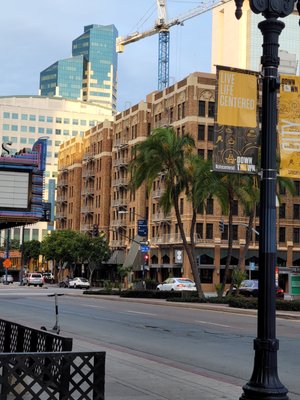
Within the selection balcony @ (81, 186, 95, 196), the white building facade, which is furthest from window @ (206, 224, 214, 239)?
the white building facade

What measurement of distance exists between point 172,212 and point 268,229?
74.0 meters

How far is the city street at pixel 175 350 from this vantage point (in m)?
10.3

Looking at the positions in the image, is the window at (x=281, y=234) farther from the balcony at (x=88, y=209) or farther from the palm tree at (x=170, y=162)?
the palm tree at (x=170, y=162)

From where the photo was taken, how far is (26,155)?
15453mm

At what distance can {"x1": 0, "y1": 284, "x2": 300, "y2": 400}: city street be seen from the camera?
10.3 m

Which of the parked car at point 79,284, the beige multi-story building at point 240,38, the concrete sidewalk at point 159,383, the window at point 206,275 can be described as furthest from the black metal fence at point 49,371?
the beige multi-story building at point 240,38

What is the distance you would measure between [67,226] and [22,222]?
104891mm

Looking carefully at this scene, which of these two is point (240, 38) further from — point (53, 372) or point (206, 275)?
point (53, 372)

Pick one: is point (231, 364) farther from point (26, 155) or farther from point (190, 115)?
point (190, 115)

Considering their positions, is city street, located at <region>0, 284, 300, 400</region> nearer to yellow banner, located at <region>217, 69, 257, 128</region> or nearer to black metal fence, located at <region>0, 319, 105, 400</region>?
black metal fence, located at <region>0, 319, 105, 400</region>

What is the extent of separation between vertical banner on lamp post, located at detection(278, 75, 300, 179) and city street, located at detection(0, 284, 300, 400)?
3.53 metres

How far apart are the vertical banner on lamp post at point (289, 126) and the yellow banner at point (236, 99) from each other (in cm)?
38

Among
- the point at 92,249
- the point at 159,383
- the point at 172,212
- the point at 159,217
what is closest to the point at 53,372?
the point at 159,383


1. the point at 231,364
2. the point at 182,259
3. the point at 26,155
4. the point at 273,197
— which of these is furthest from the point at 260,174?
the point at 182,259
